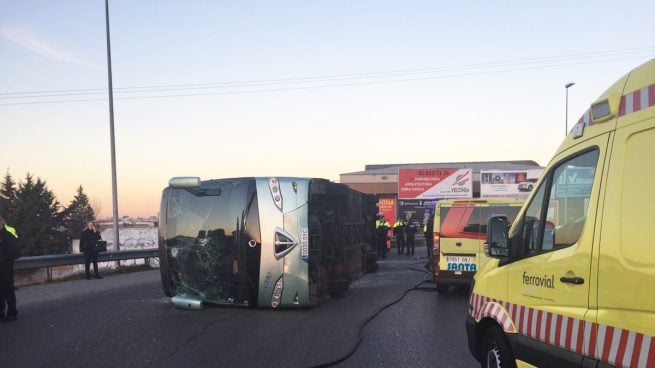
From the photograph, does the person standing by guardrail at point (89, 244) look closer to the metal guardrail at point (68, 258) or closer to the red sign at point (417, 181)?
the metal guardrail at point (68, 258)

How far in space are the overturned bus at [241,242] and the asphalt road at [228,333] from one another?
0.39 m

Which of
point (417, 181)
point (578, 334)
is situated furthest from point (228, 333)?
point (417, 181)

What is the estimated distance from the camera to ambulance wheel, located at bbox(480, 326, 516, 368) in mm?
4320

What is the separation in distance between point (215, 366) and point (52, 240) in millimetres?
55782

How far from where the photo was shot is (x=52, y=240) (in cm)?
5531

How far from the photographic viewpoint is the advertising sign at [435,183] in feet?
116

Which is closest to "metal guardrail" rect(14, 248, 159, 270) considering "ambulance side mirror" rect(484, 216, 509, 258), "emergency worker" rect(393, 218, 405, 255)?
"emergency worker" rect(393, 218, 405, 255)

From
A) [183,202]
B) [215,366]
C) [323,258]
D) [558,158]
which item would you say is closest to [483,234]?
[323,258]

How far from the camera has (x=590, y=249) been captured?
3.14 m

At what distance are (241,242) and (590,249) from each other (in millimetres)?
6588

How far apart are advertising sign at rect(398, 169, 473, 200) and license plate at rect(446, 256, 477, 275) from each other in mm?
24506

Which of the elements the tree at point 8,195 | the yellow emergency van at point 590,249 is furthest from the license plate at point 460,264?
the tree at point 8,195

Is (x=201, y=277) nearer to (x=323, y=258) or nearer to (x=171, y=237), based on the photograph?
(x=171, y=237)

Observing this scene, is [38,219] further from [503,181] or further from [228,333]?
[228,333]
